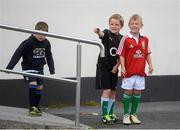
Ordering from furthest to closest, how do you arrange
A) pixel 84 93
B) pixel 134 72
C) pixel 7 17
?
pixel 84 93 → pixel 7 17 → pixel 134 72

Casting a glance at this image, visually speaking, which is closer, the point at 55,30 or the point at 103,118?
the point at 103,118

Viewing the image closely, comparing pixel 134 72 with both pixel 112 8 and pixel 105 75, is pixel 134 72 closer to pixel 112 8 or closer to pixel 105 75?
pixel 105 75

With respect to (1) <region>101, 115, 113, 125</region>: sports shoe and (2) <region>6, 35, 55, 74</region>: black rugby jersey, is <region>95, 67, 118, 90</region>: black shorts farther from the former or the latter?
(2) <region>6, 35, 55, 74</region>: black rugby jersey

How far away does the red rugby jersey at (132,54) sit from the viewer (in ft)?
22.8

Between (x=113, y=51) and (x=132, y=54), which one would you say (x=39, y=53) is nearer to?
(x=113, y=51)

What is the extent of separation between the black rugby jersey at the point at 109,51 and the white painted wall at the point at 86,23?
1.77 metres

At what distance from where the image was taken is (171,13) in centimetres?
934

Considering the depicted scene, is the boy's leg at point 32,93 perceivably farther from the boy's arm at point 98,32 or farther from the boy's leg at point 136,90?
the boy's leg at point 136,90

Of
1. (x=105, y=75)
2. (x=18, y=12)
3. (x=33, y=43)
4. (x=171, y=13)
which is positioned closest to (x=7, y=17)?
(x=18, y=12)

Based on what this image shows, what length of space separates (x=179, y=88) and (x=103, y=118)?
2.82 m

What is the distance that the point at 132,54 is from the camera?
6957 mm

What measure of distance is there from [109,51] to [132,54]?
1.02ft

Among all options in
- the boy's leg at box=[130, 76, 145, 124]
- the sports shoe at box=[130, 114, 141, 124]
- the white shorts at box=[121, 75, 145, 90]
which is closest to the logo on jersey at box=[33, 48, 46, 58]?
the white shorts at box=[121, 75, 145, 90]

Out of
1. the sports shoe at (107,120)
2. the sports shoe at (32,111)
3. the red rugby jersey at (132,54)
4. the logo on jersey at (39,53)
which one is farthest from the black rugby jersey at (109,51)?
the sports shoe at (32,111)
